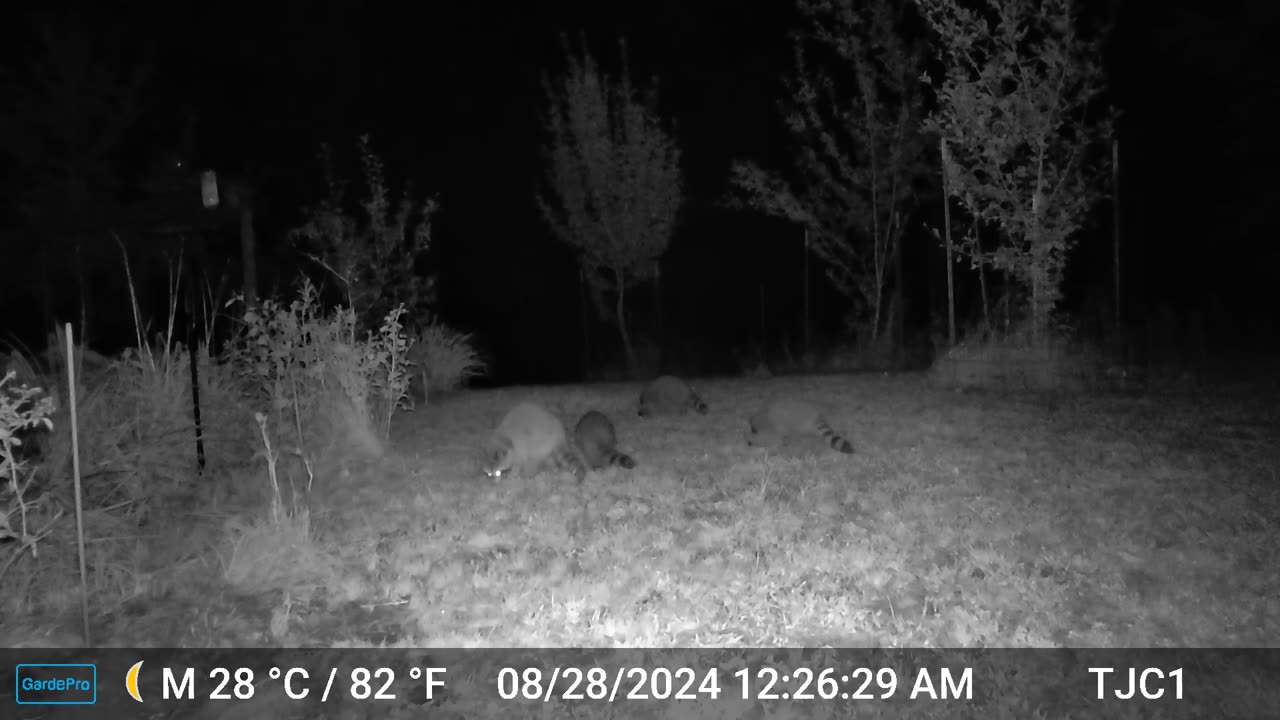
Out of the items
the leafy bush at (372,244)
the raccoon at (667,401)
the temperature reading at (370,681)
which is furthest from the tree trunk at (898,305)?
the temperature reading at (370,681)

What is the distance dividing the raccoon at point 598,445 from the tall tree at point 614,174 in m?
8.23

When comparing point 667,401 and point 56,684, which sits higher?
point 667,401

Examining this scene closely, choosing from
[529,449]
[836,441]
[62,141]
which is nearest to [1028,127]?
[836,441]

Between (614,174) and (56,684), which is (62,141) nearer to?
(614,174)

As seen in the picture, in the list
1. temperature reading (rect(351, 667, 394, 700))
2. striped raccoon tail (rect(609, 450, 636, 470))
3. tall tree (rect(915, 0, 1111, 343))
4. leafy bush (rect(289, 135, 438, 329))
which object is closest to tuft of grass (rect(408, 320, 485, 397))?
leafy bush (rect(289, 135, 438, 329))

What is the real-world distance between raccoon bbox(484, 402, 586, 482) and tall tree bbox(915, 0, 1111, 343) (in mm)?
6796

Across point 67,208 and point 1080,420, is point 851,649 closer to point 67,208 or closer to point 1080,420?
point 1080,420

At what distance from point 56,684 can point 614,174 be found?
1260 cm

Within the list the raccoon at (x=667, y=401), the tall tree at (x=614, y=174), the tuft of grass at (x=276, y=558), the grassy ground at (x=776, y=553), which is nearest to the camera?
the grassy ground at (x=776, y=553)

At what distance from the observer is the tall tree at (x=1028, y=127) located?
10.5 meters

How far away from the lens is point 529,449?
6.56m

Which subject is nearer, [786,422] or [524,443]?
[524,443]

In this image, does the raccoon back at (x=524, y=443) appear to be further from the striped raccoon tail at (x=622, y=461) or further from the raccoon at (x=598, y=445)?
the striped raccoon tail at (x=622, y=461)

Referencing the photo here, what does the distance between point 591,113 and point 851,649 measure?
1298 centimetres
